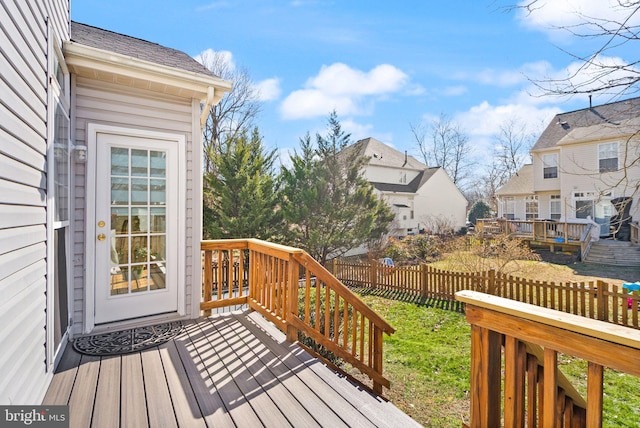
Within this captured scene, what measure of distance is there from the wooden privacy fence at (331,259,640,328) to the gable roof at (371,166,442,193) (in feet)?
37.4

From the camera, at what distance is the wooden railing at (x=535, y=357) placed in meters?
1.14

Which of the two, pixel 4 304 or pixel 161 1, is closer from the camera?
pixel 4 304

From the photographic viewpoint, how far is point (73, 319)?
3.13 meters

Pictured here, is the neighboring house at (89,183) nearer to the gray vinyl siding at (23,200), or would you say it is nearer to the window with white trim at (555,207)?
the gray vinyl siding at (23,200)

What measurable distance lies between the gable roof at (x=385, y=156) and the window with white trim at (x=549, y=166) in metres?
8.09

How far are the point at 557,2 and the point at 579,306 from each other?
6.22 metres

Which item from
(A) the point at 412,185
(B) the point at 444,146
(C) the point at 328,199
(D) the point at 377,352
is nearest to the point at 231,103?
(C) the point at 328,199

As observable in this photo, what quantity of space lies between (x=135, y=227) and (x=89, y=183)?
1.99 feet

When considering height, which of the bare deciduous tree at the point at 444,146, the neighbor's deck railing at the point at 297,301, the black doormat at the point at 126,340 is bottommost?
the black doormat at the point at 126,340

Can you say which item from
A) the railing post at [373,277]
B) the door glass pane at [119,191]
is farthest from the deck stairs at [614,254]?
the door glass pane at [119,191]

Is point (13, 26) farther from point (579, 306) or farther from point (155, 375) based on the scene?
point (579, 306)

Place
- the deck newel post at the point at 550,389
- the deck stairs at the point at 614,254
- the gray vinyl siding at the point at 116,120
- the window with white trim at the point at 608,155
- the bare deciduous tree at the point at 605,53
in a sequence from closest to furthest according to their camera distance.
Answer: the deck newel post at the point at 550,389 < the bare deciduous tree at the point at 605,53 < the gray vinyl siding at the point at 116,120 < the deck stairs at the point at 614,254 < the window with white trim at the point at 608,155

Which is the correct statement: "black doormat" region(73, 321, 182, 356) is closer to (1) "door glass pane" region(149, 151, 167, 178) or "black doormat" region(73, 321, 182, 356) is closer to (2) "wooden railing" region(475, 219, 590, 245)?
(1) "door glass pane" region(149, 151, 167, 178)

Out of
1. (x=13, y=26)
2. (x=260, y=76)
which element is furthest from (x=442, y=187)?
(x=13, y=26)
